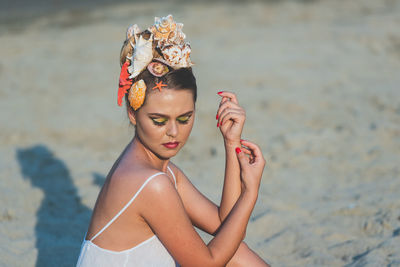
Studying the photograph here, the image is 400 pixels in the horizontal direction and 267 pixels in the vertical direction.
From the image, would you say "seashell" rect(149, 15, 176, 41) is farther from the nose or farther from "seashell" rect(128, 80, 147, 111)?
the nose

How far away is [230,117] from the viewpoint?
2.43m

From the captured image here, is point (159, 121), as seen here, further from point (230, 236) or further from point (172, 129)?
point (230, 236)

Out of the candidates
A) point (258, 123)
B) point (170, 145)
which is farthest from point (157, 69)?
point (258, 123)

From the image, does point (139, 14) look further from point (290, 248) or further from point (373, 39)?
point (290, 248)

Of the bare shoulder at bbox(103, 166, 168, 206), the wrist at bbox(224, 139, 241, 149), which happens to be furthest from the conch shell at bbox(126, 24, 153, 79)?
the wrist at bbox(224, 139, 241, 149)

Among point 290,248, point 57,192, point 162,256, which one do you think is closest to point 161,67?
point 162,256

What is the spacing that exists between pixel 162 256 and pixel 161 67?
0.87m

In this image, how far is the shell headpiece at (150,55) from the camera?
2.19m

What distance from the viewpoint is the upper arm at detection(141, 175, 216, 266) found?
2043mm

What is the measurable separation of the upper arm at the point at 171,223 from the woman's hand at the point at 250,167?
0.43m

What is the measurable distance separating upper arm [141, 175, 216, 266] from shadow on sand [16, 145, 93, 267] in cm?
132

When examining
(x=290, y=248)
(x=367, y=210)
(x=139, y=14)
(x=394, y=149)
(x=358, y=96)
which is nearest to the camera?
(x=290, y=248)

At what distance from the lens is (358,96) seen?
613 cm

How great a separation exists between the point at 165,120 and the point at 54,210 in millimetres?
2087
